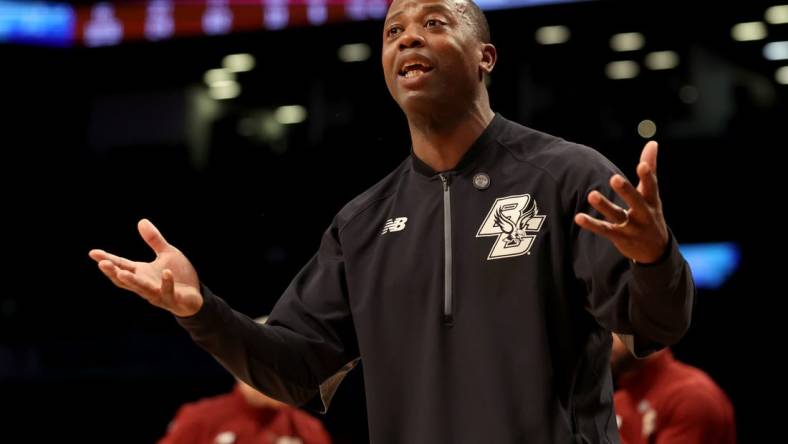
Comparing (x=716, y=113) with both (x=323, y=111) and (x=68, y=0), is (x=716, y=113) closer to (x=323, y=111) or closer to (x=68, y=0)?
(x=323, y=111)

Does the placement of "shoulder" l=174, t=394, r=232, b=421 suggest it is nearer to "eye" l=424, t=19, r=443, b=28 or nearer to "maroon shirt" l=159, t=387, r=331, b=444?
"maroon shirt" l=159, t=387, r=331, b=444

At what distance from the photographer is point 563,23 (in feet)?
23.6

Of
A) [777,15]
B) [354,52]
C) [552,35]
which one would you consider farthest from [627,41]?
[354,52]

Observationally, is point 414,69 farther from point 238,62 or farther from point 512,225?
point 238,62

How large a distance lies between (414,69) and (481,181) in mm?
303

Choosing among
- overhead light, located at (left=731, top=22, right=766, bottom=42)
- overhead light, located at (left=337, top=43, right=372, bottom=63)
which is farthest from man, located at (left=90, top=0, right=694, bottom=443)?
overhead light, located at (left=337, top=43, right=372, bottom=63)

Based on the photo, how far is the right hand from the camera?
6.87 feet

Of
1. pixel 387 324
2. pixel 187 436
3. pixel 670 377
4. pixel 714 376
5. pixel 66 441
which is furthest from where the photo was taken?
pixel 66 441

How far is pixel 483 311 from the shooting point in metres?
2.09

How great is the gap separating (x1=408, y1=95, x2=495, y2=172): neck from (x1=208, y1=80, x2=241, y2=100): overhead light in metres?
6.54

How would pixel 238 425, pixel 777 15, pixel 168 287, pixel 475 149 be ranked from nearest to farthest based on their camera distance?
pixel 168 287, pixel 475 149, pixel 238 425, pixel 777 15

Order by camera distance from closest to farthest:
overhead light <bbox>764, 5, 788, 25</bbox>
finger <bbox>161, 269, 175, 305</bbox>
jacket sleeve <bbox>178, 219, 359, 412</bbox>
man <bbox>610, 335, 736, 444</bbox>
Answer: finger <bbox>161, 269, 175, 305</bbox> < jacket sleeve <bbox>178, 219, 359, 412</bbox> < man <bbox>610, 335, 736, 444</bbox> < overhead light <bbox>764, 5, 788, 25</bbox>

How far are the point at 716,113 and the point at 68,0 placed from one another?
5.06 meters

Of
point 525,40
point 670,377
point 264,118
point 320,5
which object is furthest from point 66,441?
point 670,377
